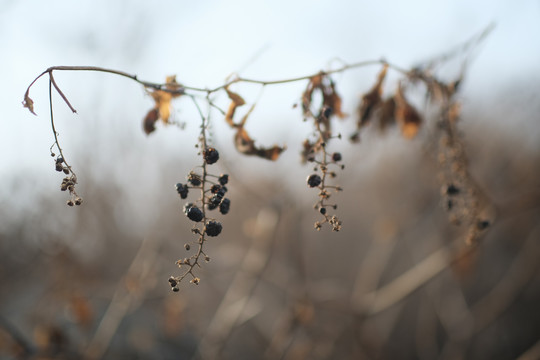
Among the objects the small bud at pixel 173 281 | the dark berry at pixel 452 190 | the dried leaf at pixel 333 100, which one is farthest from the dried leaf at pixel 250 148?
the dark berry at pixel 452 190

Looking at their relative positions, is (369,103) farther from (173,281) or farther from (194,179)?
(173,281)

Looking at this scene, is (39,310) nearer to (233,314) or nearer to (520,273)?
(233,314)

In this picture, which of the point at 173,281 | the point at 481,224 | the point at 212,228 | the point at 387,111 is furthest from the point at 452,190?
the point at 173,281

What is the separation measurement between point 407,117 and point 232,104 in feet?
3.27

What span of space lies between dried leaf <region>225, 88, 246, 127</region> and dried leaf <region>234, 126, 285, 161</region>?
0.06 m

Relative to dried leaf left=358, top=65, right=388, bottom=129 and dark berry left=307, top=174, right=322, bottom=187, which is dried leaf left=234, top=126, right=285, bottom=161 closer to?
dark berry left=307, top=174, right=322, bottom=187

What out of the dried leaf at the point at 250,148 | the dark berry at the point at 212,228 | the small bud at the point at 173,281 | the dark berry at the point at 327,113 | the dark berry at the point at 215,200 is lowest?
the small bud at the point at 173,281

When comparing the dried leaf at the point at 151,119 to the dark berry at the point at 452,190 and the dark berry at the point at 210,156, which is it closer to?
the dark berry at the point at 210,156

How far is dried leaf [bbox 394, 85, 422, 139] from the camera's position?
2.09 metres

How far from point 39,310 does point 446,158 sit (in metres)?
3.68

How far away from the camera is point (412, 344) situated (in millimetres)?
6883

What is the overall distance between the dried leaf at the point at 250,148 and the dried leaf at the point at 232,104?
0.06 metres

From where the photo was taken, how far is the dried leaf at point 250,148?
5.25 feet

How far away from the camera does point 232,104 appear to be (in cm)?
151
